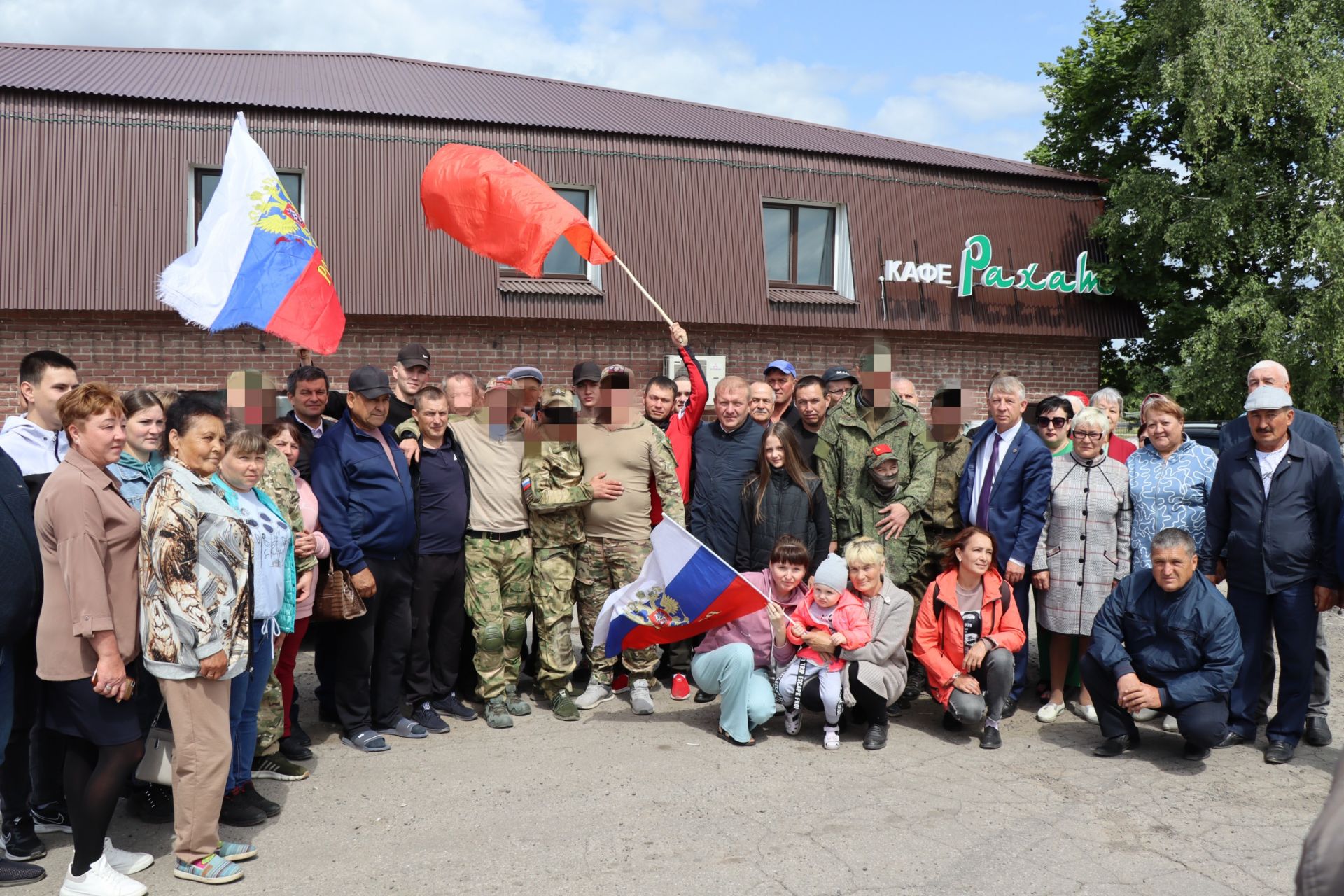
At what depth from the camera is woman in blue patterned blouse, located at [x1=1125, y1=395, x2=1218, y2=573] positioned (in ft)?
20.1

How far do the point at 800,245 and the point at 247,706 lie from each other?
1272 cm

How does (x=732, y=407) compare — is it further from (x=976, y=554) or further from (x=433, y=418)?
(x=433, y=418)

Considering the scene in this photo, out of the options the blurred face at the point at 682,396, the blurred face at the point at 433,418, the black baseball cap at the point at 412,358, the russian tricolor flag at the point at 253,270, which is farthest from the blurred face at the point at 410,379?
the blurred face at the point at 682,396

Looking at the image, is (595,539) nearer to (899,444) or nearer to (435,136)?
(899,444)

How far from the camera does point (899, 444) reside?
6391 millimetres

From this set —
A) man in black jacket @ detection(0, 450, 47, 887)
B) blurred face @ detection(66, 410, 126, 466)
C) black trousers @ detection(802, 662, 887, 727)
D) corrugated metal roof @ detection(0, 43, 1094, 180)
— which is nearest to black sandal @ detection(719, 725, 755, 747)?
black trousers @ detection(802, 662, 887, 727)

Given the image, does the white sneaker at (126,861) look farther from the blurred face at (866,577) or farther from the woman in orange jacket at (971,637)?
the woman in orange jacket at (971,637)

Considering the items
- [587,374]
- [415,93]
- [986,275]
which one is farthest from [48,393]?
[986,275]

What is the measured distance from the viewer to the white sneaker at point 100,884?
12.2 feet

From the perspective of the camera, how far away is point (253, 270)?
638 centimetres

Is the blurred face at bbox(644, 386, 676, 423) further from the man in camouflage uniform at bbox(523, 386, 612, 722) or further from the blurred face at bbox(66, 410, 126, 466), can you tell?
the blurred face at bbox(66, 410, 126, 466)

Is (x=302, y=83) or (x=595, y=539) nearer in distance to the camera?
(x=595, y=539)

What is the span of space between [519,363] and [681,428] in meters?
7.71

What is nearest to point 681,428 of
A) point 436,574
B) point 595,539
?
point 595,539
